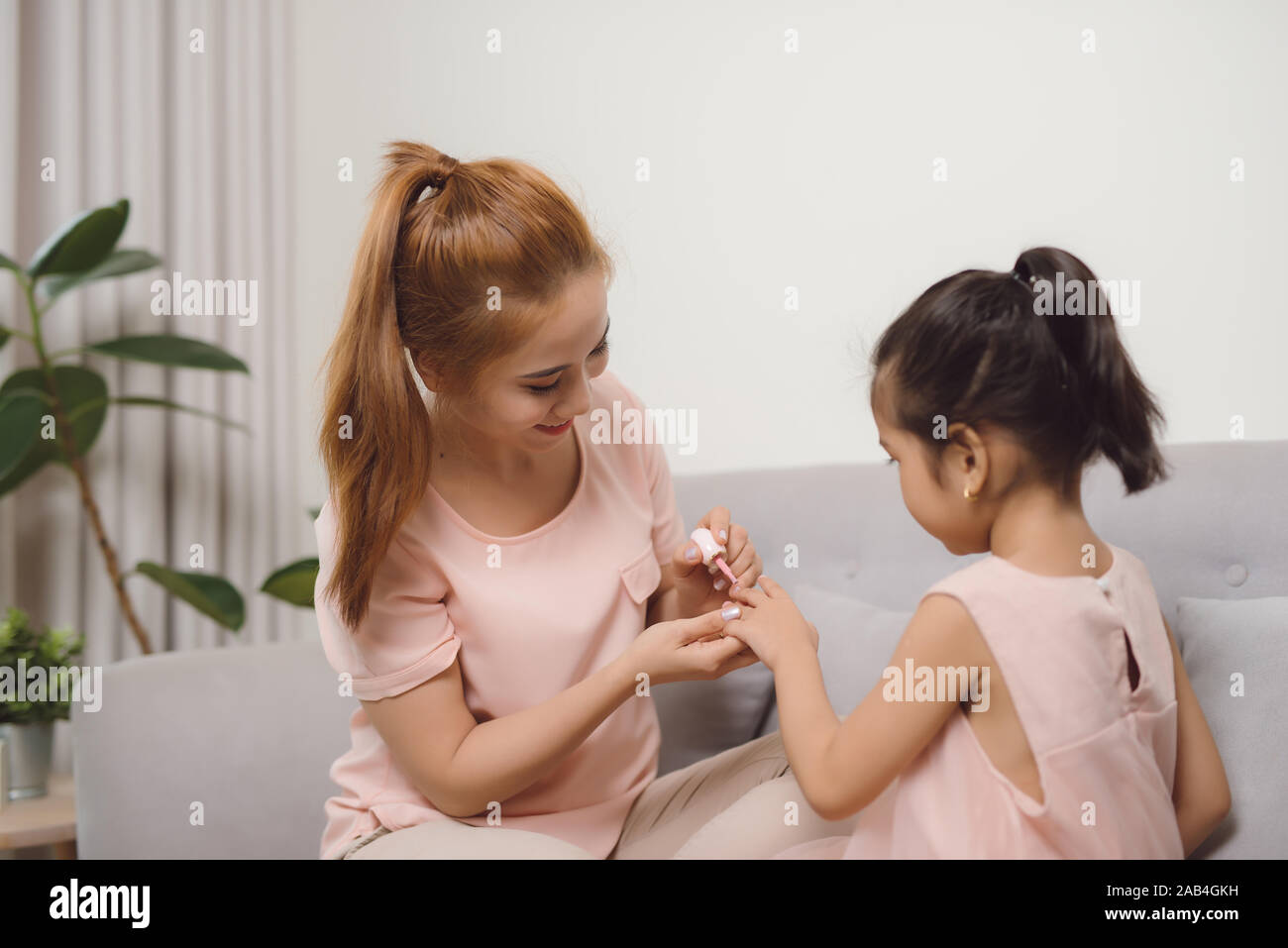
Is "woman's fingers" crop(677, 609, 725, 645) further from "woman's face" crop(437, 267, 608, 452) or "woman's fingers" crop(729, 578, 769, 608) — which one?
"woman's face" crop(437, 267, 608, 452)

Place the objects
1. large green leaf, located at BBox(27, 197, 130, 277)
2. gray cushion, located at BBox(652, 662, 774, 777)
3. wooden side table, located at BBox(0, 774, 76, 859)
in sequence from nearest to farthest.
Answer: gray cushion, located at BBox(652, 662, 774, 777)
wooden side table, located at BBox(0, 774, 76, 859)
large green leaf, located at BBox(27, 197, 130, 277)

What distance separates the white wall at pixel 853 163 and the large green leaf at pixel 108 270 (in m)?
0.66

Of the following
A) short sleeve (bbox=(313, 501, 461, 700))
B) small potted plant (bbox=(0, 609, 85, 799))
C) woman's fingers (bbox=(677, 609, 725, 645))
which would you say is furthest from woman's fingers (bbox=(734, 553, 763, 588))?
small potted plant (bbox=(0, 609, 85, 799))

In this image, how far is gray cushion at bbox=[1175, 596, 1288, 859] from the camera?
977 millimetres

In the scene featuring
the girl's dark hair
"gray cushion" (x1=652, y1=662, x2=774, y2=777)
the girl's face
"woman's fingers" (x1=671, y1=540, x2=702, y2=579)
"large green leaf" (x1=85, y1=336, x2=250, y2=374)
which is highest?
"large green leaf" (x1=85, y1=336, x2=250, y2=374)

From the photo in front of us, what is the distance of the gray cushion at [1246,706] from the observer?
0.98 m

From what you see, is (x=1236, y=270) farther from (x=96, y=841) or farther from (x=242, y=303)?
(x=242, y=303)

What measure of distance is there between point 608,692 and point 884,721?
30 cm

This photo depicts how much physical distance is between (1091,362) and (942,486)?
16cm

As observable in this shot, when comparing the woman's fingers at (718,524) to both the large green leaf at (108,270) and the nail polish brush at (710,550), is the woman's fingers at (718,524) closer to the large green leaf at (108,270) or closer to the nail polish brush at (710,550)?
the nail polish brush at (710,550)

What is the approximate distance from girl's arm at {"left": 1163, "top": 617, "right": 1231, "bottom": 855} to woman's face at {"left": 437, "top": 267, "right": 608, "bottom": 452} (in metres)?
0.62

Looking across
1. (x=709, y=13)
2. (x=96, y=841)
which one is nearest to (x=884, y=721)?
(x=96, y=841)

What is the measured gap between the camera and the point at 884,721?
2.85 feet

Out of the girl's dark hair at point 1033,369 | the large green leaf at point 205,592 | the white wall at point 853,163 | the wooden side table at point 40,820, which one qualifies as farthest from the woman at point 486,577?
the large green leaf at point 205,592
